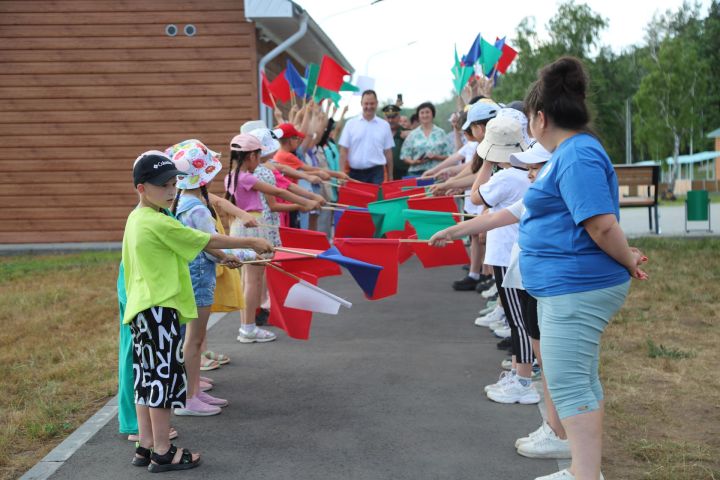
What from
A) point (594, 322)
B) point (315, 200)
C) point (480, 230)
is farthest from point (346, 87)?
point (594, 322)

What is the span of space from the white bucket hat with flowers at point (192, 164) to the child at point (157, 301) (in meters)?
0.72

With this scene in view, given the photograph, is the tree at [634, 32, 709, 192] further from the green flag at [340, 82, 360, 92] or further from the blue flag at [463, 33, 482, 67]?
the green flag at [340, 82, 360, 92]

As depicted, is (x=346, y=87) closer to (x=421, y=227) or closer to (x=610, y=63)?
(x=421, y=227)

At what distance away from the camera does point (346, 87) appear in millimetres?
12062

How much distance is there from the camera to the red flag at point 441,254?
6180 millimetres

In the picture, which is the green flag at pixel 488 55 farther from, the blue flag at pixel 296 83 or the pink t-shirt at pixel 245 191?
the pink t-shirt at pixel 245 191

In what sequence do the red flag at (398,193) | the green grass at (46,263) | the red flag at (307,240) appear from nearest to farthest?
the red flag at (307,240)
the red flag at (398,193)
the green grass at (46,263)

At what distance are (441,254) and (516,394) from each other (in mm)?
1432

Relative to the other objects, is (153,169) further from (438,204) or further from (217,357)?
(438,204)

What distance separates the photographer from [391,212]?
734 cm

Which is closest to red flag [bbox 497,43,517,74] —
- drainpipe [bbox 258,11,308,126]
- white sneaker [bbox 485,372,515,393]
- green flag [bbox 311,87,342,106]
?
green flag [bbox 311,87,342,106]

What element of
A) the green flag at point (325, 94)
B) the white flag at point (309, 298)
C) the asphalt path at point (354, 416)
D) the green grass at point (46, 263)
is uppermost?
the green flag at point (325, 94)

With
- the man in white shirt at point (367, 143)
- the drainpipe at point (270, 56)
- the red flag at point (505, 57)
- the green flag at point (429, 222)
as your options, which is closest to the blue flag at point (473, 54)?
the red flag at point (505, 57)

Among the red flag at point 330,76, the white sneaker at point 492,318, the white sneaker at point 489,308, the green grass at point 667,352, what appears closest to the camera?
the green grass at point 667,352
